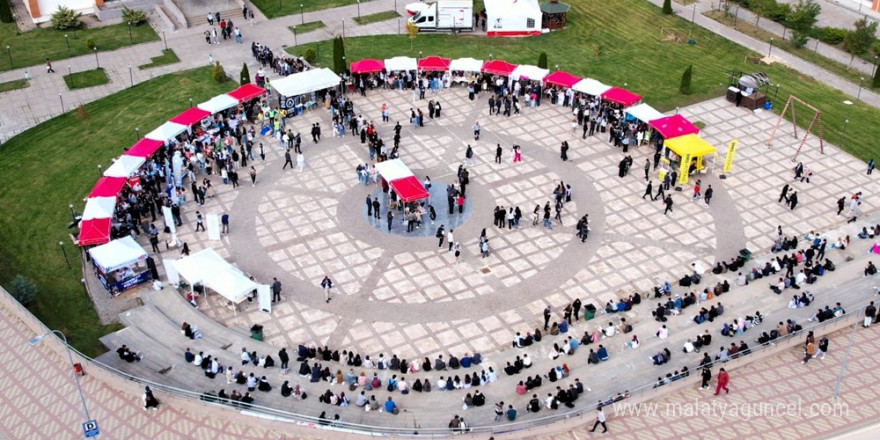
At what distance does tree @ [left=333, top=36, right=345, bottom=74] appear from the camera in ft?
200

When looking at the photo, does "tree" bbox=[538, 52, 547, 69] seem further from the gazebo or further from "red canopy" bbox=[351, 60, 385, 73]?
"red canopy" bbox=[351, 60, 385, 73]

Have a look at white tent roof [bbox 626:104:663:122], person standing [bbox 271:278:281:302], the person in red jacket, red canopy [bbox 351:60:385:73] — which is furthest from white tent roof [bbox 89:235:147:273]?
white tent roof [bbox 626:104:663:122]

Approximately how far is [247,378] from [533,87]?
29.9 metres

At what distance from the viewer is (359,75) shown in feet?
200

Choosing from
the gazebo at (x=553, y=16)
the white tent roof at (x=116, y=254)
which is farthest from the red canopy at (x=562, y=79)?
the white tent roof at (x=116, y=254)

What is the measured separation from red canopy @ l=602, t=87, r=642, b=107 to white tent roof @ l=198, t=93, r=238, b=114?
22606 millimetres

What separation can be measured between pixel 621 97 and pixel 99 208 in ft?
100

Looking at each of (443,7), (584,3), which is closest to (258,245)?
(443,7)

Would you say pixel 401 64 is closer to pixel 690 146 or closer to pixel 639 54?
pixel 639 54

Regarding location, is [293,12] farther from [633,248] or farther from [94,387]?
[94,387]

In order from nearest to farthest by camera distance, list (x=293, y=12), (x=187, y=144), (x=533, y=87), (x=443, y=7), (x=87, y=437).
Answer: (x=87, y=437)
(x=187, y=144)
(x=533, y=87)
(x=443, y=7)
(x=293, y=12)

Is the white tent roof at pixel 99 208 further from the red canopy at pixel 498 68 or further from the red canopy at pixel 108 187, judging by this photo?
the red canopy at pixel 498 68

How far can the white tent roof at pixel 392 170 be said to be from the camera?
157 ft

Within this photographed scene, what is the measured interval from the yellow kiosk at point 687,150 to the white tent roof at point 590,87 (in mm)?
7349
